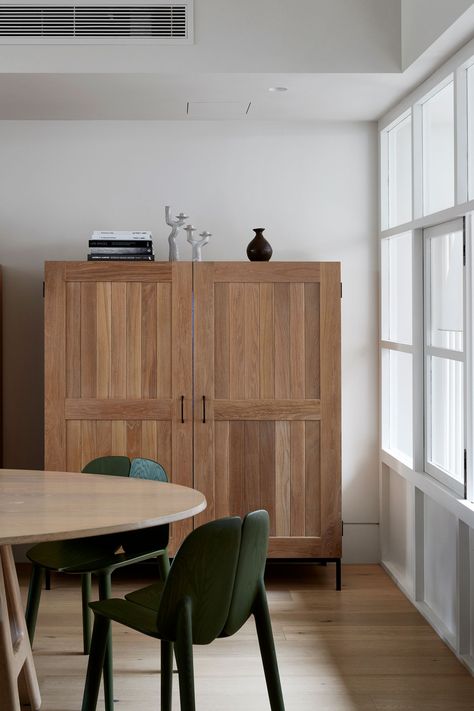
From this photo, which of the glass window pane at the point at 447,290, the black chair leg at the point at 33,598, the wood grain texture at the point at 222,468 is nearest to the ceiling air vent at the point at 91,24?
the glass window pane at the point at 447,290

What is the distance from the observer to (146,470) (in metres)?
3.25

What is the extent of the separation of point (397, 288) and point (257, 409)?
102 cm

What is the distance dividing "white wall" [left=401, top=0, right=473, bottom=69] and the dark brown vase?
44.1 inches

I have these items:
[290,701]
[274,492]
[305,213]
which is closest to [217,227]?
[305,213]

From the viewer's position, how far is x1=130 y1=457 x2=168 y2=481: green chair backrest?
10.6 feet

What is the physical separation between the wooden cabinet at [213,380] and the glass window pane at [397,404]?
361mm

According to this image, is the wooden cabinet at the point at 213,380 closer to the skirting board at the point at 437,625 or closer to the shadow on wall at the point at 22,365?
the skirting board at the point at 437,625

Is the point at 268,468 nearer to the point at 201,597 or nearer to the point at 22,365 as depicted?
the point at 22,365

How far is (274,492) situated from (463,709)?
5.21 ft

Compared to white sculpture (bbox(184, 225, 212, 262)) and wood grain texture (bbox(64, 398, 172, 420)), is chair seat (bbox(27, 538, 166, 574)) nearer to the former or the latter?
wood grain texture (bbox(64, 398, 172, 420))

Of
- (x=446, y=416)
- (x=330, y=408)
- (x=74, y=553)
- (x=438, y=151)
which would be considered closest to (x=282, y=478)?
(x=330, y=408)

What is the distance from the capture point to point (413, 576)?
4121mm

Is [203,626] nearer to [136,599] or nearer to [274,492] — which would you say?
[136,599]

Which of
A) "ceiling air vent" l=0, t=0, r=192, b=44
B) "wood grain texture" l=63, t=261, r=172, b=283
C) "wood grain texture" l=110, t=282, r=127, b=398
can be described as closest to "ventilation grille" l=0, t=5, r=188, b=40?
"ceiling air vent" l=0, t=0, r=192, b=44
